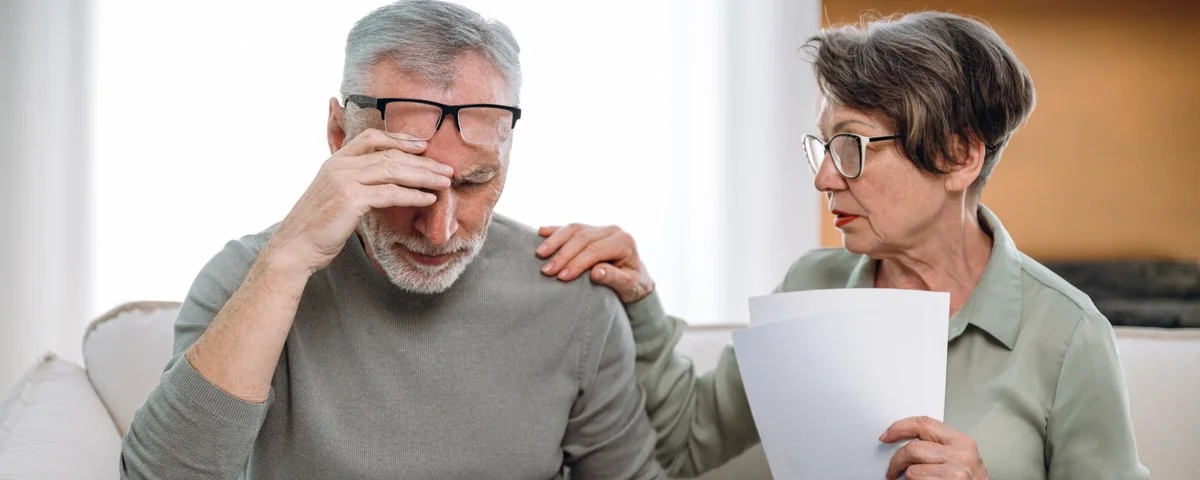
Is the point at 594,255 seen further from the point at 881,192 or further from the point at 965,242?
the point at 965,242

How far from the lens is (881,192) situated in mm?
1492

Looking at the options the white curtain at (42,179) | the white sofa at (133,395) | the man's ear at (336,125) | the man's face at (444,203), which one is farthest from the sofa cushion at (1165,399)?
the white curtain at (42,179)

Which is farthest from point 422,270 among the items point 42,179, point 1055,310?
point 42,179

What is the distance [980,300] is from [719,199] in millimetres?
2391

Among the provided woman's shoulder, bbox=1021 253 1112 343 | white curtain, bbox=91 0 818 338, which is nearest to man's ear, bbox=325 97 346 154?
woman's shoulder, bbox=1021 253 1112 343

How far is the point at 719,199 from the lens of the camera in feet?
12.7

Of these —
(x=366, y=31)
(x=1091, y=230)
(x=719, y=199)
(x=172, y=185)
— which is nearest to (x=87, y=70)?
(x=172, y=185)

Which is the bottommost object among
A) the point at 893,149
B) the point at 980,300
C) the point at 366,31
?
the point at 980,300

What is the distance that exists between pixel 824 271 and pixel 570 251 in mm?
447

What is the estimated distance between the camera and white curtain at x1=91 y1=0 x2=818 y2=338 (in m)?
3.68

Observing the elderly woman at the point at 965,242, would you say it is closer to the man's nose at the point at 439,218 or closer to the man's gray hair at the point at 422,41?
the man's nose at the point at 439,218

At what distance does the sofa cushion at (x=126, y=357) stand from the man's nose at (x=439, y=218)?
77 centimetres

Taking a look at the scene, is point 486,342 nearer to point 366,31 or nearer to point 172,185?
point 366,31

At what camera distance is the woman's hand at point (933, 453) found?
4.15 ft
